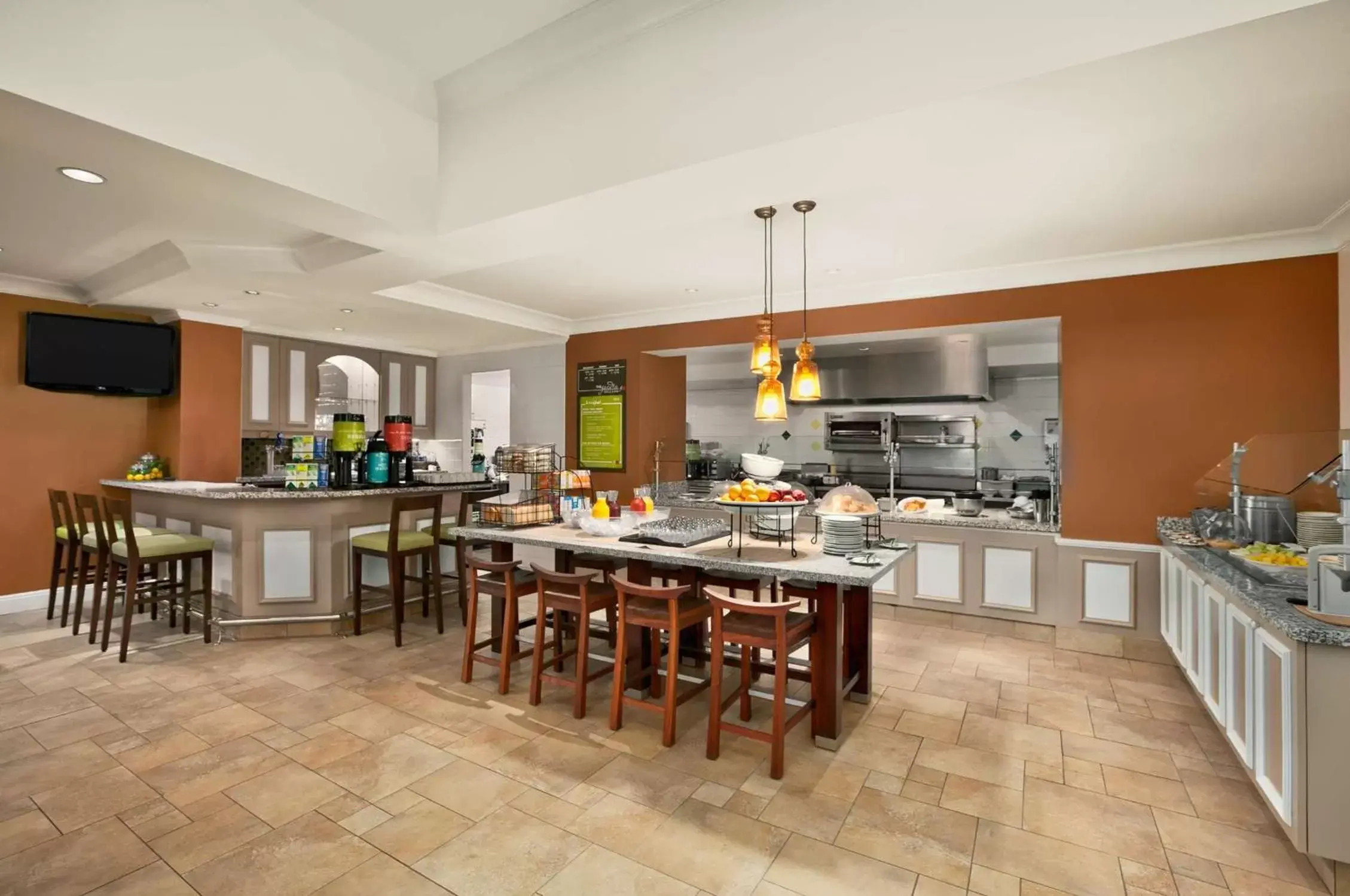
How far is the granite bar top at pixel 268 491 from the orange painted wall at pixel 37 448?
0.28 metres

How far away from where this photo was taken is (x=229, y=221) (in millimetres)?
3572

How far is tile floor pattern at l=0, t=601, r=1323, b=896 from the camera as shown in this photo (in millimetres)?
1994

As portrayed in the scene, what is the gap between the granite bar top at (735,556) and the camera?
8.62ft

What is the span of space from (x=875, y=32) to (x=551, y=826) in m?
2.76

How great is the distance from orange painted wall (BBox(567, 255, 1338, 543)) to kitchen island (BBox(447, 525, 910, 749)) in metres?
1.90

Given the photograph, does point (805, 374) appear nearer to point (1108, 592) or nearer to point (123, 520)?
point (1108, 592)

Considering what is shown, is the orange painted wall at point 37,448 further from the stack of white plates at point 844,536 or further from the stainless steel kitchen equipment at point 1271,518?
the stainless steel kitchen equipment at point 1271,518

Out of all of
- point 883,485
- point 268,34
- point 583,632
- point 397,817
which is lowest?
point 397,817

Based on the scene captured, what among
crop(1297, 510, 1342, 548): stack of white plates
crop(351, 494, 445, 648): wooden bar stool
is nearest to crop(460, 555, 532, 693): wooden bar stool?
crop(351, 494, 445, 648): wooden bar stool

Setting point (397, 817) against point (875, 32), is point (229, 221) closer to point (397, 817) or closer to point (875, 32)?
point (397, 817)

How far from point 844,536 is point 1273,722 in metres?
1.55

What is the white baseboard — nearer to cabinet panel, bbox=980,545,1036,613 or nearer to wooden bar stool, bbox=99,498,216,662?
wooden bar stool, bbox=99,498,216,662

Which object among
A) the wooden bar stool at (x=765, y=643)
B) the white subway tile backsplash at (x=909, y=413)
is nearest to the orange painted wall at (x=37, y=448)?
the wooden bar stool at (x=765, y=643)

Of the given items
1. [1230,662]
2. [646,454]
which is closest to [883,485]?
[646,454]
